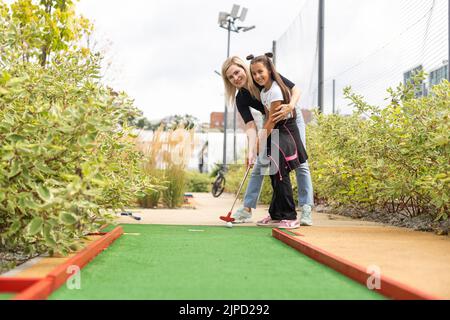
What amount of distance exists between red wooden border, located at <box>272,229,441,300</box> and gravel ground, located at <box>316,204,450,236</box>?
1.49 metres

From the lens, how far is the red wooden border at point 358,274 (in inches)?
68.0

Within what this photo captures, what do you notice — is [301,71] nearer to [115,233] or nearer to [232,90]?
[232,90]

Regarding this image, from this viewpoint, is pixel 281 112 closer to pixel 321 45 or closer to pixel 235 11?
pixel 321 45

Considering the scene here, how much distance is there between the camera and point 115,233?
11.3ft

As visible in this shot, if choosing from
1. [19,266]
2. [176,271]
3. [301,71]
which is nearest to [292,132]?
[176,271]

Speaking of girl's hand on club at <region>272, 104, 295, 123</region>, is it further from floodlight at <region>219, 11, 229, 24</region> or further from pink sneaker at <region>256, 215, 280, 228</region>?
floodlight at <region>219, 11, 229, 24</region>

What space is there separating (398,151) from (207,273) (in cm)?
242

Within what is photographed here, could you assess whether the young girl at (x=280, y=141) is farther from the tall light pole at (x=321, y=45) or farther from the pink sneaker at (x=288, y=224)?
the tall light pole at (x=321, y=45)

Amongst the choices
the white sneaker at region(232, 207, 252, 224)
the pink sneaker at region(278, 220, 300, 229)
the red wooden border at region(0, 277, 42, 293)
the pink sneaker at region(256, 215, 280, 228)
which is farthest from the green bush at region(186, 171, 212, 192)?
the red wooden border at region(0, 277, 42, 293)

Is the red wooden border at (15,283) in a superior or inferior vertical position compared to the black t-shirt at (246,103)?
inferior

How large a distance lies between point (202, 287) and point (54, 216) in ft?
2.52

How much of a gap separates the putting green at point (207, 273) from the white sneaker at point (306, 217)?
106 centimetres

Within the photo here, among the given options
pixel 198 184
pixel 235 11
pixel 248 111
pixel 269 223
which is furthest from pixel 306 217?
pixel 235 11

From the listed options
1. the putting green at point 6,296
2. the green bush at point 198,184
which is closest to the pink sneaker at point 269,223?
the putting green at point 6,296
